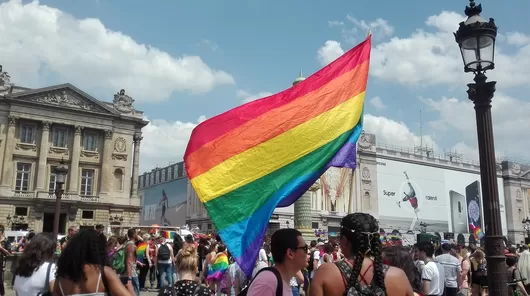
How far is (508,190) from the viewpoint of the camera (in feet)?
291

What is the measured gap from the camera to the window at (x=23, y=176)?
149ft

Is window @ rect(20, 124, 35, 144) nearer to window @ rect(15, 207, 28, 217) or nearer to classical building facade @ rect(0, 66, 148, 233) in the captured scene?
classical building facade @ rect(0, 66, 148, 233)

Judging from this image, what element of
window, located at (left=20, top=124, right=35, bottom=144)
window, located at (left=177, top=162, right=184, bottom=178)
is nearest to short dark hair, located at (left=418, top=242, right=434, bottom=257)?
window, located at (left=20, top=124, right=35, bottom=144)

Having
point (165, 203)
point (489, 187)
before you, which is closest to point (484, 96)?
point (489, 187)

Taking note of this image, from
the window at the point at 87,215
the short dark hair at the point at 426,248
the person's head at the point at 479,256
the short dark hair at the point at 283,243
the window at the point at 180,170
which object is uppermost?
the window at the point at 180,170

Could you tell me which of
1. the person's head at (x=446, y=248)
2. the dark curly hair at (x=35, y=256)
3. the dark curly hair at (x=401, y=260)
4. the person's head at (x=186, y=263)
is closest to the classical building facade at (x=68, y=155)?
the person's head at (x=446, y=248)

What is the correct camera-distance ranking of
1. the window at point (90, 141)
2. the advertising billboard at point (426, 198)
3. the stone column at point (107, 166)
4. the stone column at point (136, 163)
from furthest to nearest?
the advertising billboard at point (426, 198) < the stone column at point (136, 163) < the window at point (90, 141) < the stone column at point (107, 166)

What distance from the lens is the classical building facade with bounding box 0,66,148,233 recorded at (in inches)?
1761

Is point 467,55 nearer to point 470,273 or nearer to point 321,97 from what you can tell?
point 321,97

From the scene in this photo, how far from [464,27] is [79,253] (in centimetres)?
546

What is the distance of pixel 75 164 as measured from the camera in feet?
157

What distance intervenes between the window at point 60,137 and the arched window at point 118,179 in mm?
5808

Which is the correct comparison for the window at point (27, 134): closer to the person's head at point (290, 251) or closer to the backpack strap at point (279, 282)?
the person's head at point (290, 251)

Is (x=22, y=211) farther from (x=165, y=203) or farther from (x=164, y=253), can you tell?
(x=164, y=253)
